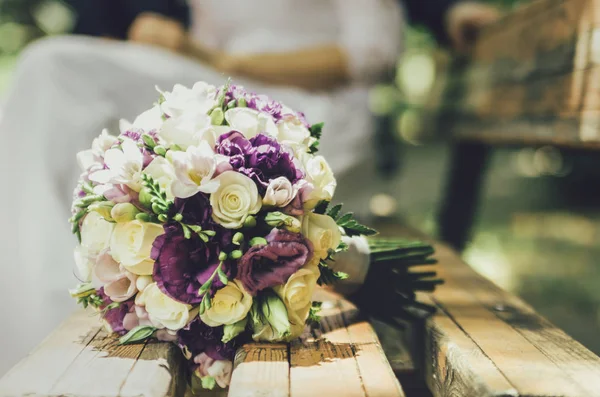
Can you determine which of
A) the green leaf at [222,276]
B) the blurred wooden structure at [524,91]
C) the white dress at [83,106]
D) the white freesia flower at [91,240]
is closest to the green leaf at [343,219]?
the green leaf at [222,276]

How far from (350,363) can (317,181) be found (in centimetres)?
26

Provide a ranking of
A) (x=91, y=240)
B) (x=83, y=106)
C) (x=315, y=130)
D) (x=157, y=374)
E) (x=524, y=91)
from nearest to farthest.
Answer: (x=157, y=374) < (x=91, y=240) < (x=315, y=130) < (x=83, y=106) < (x=524, y=91)

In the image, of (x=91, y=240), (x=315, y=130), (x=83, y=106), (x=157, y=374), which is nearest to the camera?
(x=157, y=374)

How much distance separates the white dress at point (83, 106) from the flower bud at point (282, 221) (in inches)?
30.5

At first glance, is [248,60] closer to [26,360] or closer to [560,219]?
[26,360]

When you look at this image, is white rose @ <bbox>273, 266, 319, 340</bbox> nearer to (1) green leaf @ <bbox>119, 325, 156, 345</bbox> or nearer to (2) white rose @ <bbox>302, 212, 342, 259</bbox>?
(2) white rose @ <bbox>302, 212, 342, 259</bbox>

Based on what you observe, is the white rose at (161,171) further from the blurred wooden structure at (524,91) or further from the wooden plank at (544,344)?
the blurred wooden structure at (524,91)

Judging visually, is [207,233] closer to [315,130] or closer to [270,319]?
[270,319]

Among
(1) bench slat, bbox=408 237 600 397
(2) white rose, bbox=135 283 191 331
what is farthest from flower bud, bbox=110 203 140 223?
(1) bench slat, bbox=408 237 600 397

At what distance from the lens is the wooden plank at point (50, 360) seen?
2.27 ft

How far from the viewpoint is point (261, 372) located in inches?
28.9

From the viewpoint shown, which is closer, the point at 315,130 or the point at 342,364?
the point at 342,364

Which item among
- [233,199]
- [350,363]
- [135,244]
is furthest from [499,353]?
[135,244]

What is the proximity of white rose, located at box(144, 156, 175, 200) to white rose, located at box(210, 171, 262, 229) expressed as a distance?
71 mm
